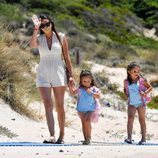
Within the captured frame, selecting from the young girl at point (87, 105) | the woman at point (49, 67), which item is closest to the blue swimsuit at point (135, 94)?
the young girl at point (87, 105)

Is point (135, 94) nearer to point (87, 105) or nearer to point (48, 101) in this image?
point (87, 105)

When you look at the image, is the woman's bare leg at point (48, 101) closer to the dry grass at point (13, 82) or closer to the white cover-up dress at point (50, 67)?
the white cover-up dress at point (50, 67)

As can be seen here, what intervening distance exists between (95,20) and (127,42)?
14.7 feet

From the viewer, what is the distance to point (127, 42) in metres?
38.0

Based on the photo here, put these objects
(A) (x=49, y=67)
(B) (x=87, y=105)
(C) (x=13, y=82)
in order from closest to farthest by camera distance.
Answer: (A) (x=49, y=67), (B) (x=87, y=105), (C) (x=13, y=82)

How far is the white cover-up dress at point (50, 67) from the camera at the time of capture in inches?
328

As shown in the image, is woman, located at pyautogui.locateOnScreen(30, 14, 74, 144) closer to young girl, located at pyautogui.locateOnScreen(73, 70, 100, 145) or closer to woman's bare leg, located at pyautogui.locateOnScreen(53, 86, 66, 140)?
woman's bare leg, located at pyautogui.locateOnScreen(53, 86, 66, 140)

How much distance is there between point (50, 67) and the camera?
8352 mm

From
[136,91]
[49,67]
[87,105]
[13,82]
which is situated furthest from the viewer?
[13,82]

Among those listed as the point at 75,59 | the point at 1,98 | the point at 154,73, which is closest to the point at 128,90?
the point at 1,98

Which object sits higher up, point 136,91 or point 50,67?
point 50,67

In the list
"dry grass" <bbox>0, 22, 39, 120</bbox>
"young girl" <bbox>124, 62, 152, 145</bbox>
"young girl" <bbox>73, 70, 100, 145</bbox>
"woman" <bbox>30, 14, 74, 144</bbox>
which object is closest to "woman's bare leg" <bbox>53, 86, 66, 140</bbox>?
"woman" <bbox>30, 14, 74, 144</bbox>

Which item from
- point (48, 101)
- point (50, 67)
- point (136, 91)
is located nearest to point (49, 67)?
point (50, 67)

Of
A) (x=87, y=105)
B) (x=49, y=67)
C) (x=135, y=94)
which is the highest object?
(x=49, y=67)
